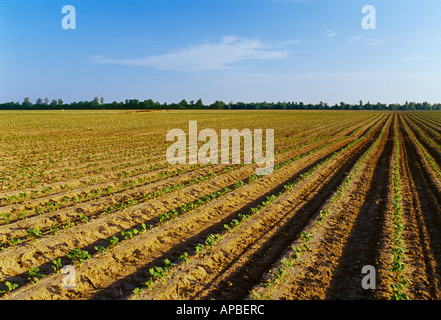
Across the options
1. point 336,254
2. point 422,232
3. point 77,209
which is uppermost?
point 77,209

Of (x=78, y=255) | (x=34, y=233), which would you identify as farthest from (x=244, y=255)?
(x=34, y=233)

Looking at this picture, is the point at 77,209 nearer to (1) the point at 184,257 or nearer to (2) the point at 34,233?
(2) the point at 34,233

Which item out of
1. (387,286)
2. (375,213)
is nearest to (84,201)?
(387,286)

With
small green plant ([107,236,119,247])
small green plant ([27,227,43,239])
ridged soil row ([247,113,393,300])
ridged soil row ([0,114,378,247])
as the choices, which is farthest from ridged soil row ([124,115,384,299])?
ridged soil row ([0,114,378,247])

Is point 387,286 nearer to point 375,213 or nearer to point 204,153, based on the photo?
point 375,213

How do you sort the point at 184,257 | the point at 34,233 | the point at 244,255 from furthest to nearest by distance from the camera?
the point at 34,233 < the point at 244,255 < the point at 184,257

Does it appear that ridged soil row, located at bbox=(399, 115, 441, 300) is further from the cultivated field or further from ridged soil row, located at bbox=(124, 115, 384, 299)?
ridged soil row, located at bbox=(124, 115, 384, 299)

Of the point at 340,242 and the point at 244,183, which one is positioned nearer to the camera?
the point at 340,242

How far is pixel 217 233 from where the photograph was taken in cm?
709

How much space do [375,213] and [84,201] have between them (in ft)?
28.5

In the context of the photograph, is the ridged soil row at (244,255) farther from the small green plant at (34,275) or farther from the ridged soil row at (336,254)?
the small green plant at (34,275)

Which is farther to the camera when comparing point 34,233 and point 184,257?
point 34,233
